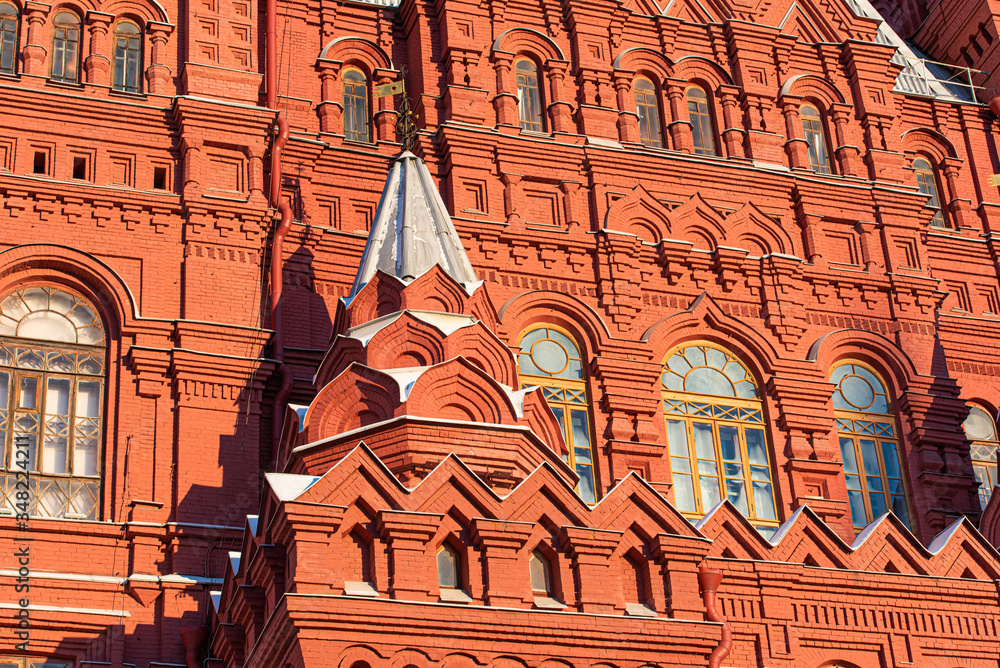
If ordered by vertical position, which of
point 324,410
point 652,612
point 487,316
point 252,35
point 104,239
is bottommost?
point 652,612

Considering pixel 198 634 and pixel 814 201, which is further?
pixel 814 201

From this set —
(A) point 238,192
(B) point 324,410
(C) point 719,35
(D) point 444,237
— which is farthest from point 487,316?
(C) point 719,35

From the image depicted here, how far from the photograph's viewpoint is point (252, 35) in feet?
73.2

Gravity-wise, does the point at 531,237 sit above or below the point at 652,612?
above

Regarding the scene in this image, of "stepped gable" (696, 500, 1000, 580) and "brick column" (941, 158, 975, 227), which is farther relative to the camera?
"brick column" (941, 158, 975, 227)

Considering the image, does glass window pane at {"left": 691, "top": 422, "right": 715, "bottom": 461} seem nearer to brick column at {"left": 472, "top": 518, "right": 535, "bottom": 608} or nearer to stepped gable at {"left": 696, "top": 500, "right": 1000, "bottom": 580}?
stepped gable at {"left": 696, "top": 500, "right": 1000, "bottom": 580}

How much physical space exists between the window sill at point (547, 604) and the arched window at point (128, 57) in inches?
378

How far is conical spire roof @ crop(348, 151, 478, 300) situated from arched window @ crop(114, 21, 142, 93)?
12.8ft

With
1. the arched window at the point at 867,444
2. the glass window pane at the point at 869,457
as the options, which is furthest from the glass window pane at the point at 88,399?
the glass window pane at the point at 869,457

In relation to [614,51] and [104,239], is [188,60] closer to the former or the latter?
[104,239]

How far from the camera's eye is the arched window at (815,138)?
80.9 ft

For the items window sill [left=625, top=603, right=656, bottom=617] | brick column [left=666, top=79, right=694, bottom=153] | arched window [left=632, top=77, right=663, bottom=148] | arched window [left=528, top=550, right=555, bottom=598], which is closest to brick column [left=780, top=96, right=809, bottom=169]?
brick column [left=666, top=79, right=694, bottom=153]

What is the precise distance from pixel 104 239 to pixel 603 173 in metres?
7.00

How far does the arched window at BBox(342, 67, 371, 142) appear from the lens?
23.0 m
